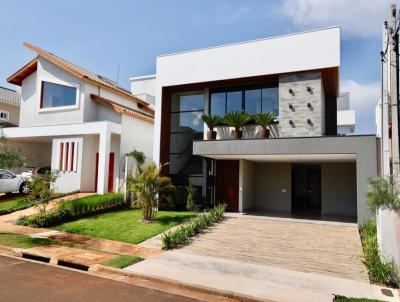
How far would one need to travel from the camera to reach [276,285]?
8414 millimetres

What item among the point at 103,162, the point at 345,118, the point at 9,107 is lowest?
the point at 103,162

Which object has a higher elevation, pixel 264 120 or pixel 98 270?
pixel 264 120

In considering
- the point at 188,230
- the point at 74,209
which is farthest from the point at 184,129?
the point at 188,230

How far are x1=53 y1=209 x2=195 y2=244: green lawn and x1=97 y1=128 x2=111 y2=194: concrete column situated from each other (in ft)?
9.31

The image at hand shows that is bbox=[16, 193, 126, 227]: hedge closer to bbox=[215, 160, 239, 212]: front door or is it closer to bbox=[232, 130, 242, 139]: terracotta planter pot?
bbox=[215, 160, 239, 212]: front door

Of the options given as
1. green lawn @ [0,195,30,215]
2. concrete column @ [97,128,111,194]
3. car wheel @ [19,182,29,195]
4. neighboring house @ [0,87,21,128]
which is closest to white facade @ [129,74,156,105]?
neighboring house @ [0,87,21,128]

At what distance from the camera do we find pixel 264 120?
16266 millimetres

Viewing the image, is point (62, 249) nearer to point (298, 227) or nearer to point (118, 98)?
point (298, 227)

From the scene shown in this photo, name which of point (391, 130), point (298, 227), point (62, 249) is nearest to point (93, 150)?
point (62, 249)

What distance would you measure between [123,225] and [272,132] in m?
8.88

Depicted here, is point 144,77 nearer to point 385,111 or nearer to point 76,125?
point 76,125

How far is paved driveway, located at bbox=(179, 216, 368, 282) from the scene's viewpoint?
10.2m

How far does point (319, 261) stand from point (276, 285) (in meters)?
2.85

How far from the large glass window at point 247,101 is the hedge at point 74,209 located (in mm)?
7844
